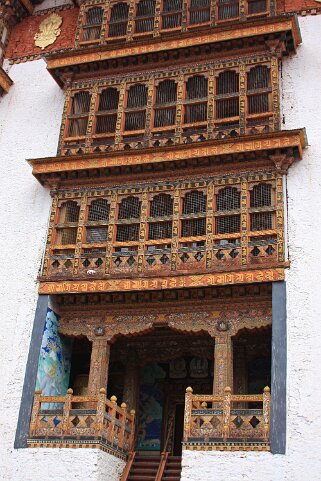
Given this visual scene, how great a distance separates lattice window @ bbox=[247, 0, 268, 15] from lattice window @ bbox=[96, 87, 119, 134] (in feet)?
10.7

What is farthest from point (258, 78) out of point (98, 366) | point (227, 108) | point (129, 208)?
point (98, 366)

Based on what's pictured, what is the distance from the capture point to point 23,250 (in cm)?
1401

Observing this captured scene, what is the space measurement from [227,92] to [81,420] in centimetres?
691

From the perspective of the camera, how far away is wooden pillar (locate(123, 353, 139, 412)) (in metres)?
13.9

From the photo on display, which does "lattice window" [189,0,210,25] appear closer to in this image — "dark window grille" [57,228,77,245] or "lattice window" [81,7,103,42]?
"lattice window" [81,7,103,42]

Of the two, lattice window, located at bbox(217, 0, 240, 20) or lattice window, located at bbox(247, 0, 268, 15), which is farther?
lattice window, located at bbox(217, 0, 240, 20)

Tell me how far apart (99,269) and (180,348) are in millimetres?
2408

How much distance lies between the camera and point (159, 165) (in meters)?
13.6

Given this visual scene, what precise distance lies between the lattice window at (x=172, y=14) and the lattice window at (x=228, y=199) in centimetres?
437

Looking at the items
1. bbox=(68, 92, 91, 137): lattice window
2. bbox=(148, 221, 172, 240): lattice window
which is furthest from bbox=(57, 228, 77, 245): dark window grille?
bbox=(68, 92, 91, 137): lattice window

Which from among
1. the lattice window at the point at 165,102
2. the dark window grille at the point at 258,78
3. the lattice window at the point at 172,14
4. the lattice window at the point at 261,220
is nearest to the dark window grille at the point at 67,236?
the lattice window at the point at 165,102

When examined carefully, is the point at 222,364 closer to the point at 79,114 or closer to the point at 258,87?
the point at 258,87

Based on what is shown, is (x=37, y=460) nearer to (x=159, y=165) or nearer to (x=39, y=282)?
(x=39, y=282)

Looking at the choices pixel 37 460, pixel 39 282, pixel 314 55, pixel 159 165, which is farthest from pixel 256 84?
pixel 37 460
